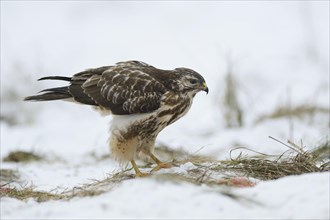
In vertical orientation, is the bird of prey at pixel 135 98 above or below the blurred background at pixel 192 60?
above

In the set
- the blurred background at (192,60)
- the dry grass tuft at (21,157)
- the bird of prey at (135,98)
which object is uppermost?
the bird of prey at (135,98)

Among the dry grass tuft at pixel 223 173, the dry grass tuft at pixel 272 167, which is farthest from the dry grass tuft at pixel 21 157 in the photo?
the dry grass tuft at pixel 272 167

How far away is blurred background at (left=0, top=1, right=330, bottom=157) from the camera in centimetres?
1038

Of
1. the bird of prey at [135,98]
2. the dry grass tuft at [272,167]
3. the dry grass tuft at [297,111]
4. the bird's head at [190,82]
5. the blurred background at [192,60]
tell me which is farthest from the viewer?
the dry grass tuft at [297,111]

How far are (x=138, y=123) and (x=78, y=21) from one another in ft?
42.8

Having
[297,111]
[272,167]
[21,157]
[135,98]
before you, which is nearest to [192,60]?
[297,111]

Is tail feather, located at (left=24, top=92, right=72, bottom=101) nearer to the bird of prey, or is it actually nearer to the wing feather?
the bird of prey

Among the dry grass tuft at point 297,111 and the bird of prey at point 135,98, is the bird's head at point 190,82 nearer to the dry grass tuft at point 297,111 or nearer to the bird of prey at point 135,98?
the bird of prey at point 135,98

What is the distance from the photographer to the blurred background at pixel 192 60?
10.4 metres

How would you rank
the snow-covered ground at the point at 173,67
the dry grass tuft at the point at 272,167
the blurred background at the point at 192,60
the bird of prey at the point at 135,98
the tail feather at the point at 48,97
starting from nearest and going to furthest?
the snow-covered ground at the point at 173,67
the dry grass tuft at the point at 272,167
the bird of prey at the point at 135,98
the tail feather at the point at 48,97
the blurred background at the point at 192,60

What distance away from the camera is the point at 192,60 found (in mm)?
16406

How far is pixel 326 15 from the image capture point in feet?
63.3

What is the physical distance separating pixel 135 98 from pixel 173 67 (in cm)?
949

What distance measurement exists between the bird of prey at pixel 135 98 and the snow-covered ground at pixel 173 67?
444mm
